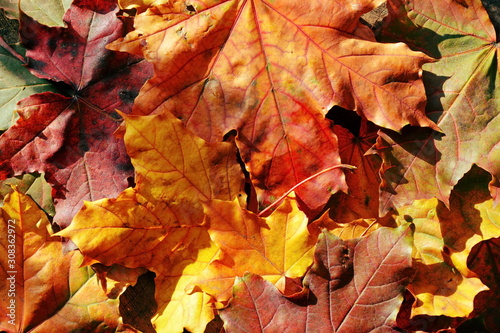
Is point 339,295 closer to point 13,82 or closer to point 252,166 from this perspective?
point 252,166

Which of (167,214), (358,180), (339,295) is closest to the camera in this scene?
(339,295)

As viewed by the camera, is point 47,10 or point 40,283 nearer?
point 40,283

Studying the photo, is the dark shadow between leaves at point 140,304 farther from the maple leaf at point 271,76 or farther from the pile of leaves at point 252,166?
the maple leaf at point 271,76

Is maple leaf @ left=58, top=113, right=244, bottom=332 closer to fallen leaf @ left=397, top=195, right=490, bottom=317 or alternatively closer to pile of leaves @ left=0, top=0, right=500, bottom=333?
pile of leaves @ left=0, top=0, right=500, bottom=333

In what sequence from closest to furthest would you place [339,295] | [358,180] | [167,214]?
[339,295], [167,214], [358,180]

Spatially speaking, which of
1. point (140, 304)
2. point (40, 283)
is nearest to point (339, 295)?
point (140, 304)

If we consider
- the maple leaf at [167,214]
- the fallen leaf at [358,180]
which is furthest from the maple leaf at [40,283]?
the fallen leaf at [358,180]
